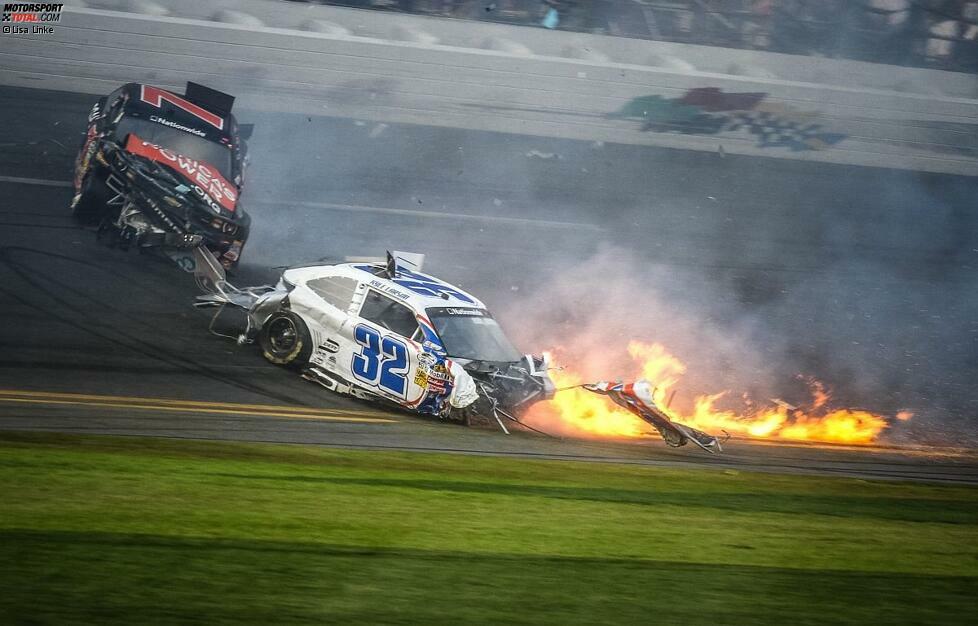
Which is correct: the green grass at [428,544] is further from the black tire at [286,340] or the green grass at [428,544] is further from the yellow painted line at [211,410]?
the black tire at [286,340]

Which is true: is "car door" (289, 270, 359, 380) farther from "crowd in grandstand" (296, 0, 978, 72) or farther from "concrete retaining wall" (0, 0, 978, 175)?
"crowd in grandstand" (296, 0, 978, 72)

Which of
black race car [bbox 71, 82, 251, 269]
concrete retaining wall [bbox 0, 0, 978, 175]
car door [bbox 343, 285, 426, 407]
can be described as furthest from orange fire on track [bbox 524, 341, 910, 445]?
concrete retaining wall [bbox 0, 0, 978, 175]

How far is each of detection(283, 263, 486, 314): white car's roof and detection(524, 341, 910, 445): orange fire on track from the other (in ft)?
4.73

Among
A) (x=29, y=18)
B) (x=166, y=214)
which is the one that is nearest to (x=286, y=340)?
(x=166, y=214)

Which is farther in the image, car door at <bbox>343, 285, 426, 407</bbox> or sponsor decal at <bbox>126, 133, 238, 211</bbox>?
sponsor decal at <bbox>126, 133, 238, 211</bbox>

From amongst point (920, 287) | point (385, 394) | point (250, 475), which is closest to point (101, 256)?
point (385, 394)

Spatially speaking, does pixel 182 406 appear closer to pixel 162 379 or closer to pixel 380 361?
pixel 162 379

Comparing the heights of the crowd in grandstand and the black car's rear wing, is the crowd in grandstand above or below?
above

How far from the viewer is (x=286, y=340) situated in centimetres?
1131

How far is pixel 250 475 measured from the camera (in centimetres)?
738

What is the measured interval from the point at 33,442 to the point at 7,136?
11234 mm

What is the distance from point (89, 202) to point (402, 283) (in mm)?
5319

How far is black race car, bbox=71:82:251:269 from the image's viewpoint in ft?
43.5

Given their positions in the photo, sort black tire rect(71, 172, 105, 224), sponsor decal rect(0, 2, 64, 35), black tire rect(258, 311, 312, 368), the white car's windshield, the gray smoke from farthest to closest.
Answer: sponsor decal rect(0, 2, 64, 35), the gray smoke, black tire rect(71, 172, 105, 224), black tire rect(258, 311, 312, 368), the white car's windshield
